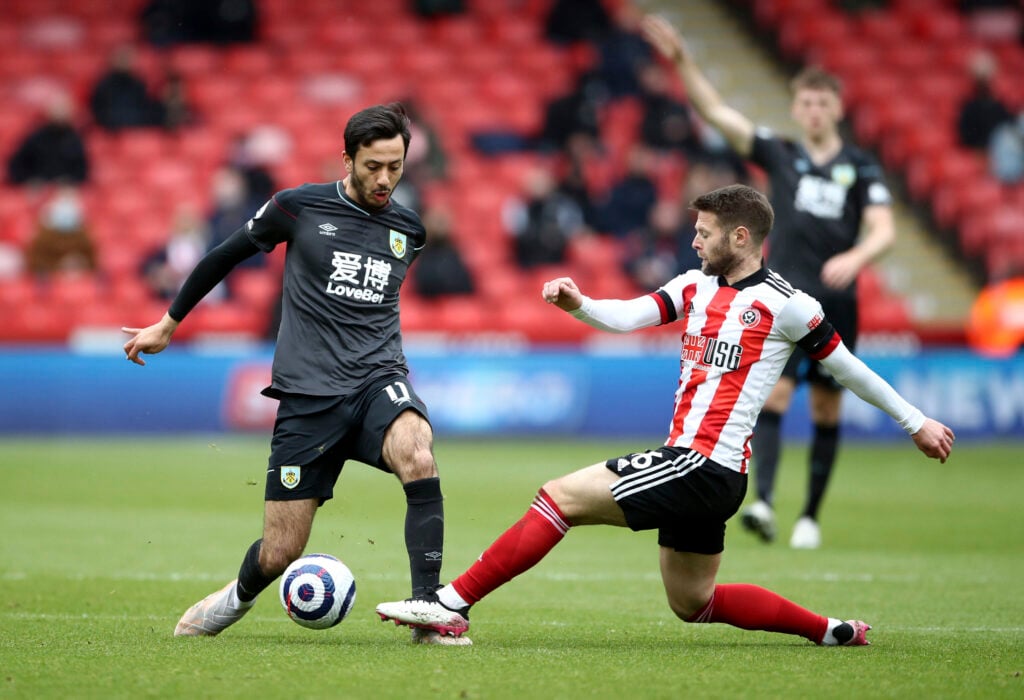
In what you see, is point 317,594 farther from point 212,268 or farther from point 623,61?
point 623,61

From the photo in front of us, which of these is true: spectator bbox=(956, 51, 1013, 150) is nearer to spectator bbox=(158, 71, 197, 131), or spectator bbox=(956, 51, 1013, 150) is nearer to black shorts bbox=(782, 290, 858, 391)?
spectator bbox=(158, 71, 197, 131)

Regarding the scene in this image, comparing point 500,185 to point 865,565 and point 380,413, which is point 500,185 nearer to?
point 865,565

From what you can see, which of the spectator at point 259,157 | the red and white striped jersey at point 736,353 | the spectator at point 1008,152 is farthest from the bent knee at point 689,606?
the spectator at point 1008,152

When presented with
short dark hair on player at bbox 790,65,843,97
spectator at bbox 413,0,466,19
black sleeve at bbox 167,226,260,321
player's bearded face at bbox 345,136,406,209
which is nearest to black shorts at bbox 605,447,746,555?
player's bearded face at bbox 345,136,406,209

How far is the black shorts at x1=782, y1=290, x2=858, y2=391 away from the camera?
29.8 ft

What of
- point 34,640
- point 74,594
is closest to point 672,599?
point 34,640

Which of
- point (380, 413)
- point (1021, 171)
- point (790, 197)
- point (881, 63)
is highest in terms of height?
point (881, 63)

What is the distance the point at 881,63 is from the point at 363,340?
17673 mm

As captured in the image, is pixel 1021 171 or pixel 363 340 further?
Answer: pixel 1021 171

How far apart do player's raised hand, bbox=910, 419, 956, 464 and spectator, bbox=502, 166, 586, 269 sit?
12.7 meters

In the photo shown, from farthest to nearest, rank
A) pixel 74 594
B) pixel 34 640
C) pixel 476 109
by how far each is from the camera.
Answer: pixel 476 109 < pixel 74 594 < pixel 34 640

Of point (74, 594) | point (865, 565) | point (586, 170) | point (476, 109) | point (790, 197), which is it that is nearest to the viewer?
point (74, 594)

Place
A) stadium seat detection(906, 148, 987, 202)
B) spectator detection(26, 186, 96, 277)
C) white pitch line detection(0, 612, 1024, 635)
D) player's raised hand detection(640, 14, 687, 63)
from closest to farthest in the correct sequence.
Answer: white pitch line detection(0, 612, 1024, 635)
player's raised hand detection(640, 14, 687, 63)
spectator detection(26, 186, 96, 277)
stadium seat detection(906, 148, 987, 202)

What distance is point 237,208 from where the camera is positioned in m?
17.5
